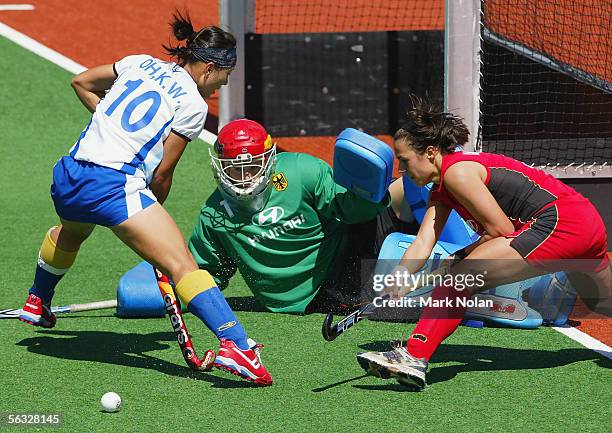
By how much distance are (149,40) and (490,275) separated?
7141 mm

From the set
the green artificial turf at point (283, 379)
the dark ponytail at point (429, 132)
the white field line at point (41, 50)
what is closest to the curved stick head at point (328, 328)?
the green artificial turf at point (283, 379)

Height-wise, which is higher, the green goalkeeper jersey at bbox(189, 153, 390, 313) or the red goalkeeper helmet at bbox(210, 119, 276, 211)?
the red goalkeeper helmet at bbox(210, 119, 276, 211)

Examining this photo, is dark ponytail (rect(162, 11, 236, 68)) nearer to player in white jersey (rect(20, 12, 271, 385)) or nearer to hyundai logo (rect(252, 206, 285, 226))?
player in white jersey (rect(20, 12, 271, 385))

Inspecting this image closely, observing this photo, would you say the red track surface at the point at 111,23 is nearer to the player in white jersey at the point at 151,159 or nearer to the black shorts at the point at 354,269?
the black shorts at the point at 354,269

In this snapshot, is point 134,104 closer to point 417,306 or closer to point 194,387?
point 194,387

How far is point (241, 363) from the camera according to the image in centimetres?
411

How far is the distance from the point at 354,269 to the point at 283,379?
4.23 ft

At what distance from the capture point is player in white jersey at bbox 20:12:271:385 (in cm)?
418

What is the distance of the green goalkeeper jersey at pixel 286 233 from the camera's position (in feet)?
17.4

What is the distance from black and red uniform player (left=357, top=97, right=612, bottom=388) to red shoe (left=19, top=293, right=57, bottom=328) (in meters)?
1.60

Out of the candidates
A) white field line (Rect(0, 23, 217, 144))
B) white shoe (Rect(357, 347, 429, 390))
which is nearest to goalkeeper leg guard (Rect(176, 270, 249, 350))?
white shoe (Rect(357, 347, 429, 390))

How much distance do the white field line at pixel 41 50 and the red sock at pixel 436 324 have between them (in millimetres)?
6512

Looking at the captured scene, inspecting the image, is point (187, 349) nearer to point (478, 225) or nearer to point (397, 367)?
point (397, 367)

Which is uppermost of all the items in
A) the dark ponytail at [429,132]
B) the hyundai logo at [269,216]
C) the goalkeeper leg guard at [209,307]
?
the dark ponytail at [429,132]
